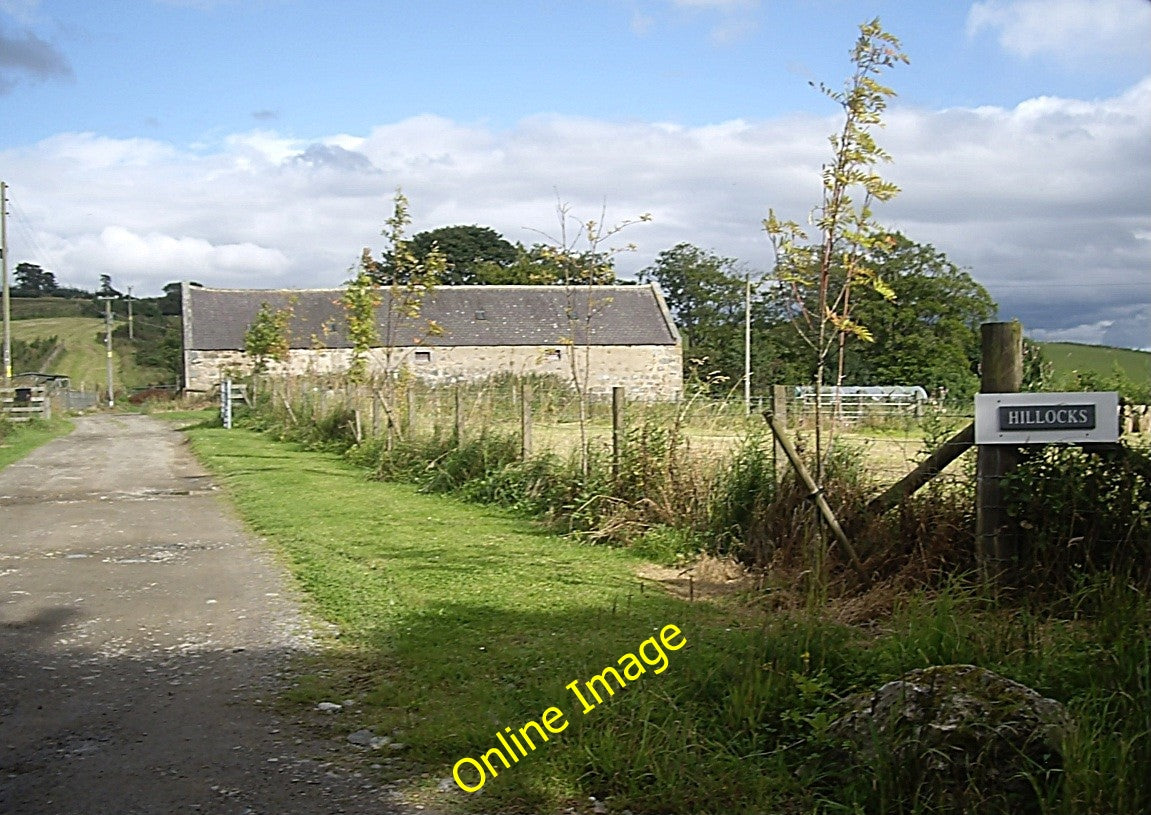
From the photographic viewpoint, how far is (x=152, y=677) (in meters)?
6.82

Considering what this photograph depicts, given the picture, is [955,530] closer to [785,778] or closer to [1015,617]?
[1015,617]

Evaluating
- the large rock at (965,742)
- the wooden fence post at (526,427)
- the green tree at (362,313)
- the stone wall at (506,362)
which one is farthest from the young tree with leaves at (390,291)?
the stone wall at (506,362)

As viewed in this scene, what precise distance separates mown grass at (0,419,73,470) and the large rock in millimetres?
22363

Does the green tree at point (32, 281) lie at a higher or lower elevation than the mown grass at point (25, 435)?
higher

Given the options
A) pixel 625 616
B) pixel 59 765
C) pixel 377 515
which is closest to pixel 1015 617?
pixel 625 616

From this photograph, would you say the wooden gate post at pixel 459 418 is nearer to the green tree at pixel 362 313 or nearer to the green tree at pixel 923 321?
the green tree at pixel 362 313

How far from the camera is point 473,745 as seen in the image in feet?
17.9

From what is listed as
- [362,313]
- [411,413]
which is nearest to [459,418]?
[411,413]

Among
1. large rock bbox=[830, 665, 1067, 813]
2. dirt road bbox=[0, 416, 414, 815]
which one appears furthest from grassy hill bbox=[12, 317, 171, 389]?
large rock bbox=[830, 665, 1067, 813]

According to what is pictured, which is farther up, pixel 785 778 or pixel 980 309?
pixel 980 309

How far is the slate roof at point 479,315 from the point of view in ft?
189

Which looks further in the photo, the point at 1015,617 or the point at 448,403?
the point at 448,403

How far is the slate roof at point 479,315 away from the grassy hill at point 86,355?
61.0 feet

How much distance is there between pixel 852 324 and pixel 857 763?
4.61 meters
